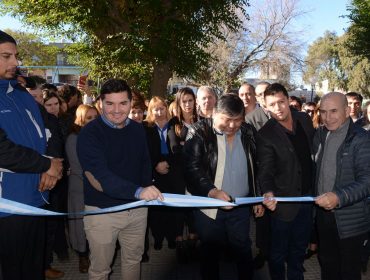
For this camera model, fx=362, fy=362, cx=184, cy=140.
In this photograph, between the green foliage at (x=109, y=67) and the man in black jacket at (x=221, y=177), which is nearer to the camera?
the man in black jacket at (x=221, y=177)

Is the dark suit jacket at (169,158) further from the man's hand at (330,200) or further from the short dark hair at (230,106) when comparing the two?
the man's hand at (330,200)

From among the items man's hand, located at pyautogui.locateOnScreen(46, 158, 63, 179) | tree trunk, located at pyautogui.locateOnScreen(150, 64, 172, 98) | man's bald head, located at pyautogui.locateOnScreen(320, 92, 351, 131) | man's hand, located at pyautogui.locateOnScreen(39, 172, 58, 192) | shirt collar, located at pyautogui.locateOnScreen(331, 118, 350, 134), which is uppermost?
tree trunk, located at pyautogui.locateOnScreen(150, 64, 172, 98)

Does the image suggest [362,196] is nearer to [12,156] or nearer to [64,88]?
[12,156]

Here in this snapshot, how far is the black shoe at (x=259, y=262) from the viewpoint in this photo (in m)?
4.45

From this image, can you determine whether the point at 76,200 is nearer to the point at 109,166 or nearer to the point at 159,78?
the point at 109,166

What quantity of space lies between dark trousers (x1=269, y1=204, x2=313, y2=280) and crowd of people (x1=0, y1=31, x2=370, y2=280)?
0.01m

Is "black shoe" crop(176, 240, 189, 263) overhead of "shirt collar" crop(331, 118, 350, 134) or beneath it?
beneath

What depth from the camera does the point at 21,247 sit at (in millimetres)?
2689

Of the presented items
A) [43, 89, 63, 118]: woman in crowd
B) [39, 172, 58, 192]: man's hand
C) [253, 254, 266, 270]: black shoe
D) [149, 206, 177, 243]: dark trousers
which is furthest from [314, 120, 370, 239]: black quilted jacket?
[43, 89, 63, 118]: woman in crowd

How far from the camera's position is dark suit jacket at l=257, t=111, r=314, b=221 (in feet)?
11.1

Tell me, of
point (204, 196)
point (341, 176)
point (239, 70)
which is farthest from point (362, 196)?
point (239, 70)

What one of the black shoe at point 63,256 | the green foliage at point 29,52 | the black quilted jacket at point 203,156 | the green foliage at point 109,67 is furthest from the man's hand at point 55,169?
the green foliage at point 29,52

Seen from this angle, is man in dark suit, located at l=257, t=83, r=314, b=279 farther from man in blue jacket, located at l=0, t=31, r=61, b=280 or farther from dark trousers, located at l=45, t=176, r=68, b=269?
dark trousers, located at l=45, t=176, r=68, b=269

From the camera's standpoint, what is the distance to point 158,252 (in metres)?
5.03
